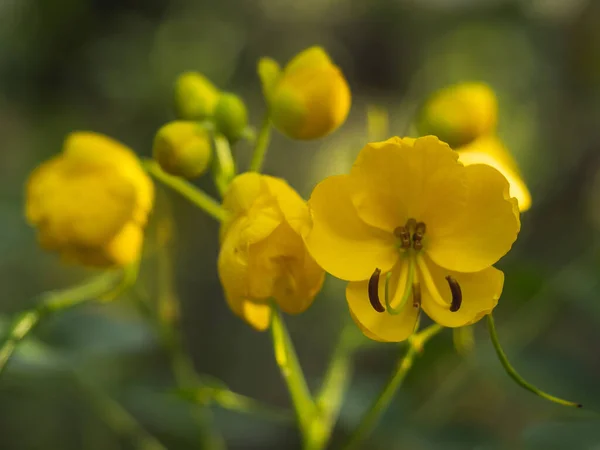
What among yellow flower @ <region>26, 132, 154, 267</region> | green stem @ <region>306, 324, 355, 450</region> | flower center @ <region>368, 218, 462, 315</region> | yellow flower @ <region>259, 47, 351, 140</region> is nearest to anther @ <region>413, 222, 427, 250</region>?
flower center @ <region>368, 218, 462, 315</region>

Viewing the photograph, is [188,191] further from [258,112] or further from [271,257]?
[258,112]

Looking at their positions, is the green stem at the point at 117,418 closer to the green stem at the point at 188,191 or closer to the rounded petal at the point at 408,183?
the green stem at the point at 188,191

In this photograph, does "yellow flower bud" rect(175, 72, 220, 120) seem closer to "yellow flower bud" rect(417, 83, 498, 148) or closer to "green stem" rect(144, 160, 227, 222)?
"green stem" rect(144, 160, 227, 222)

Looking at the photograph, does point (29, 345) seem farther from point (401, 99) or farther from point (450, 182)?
point (401, 99)

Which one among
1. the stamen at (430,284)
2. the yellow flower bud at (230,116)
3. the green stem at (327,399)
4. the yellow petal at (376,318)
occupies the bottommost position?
the green stem at (327,399)

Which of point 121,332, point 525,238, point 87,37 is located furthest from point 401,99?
point 121,332

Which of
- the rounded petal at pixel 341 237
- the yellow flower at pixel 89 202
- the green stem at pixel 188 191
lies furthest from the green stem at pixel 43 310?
the rounded petal at pixel 341 237

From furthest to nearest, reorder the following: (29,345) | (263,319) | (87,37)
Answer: (87,37)
(29,345)
(263,319)
